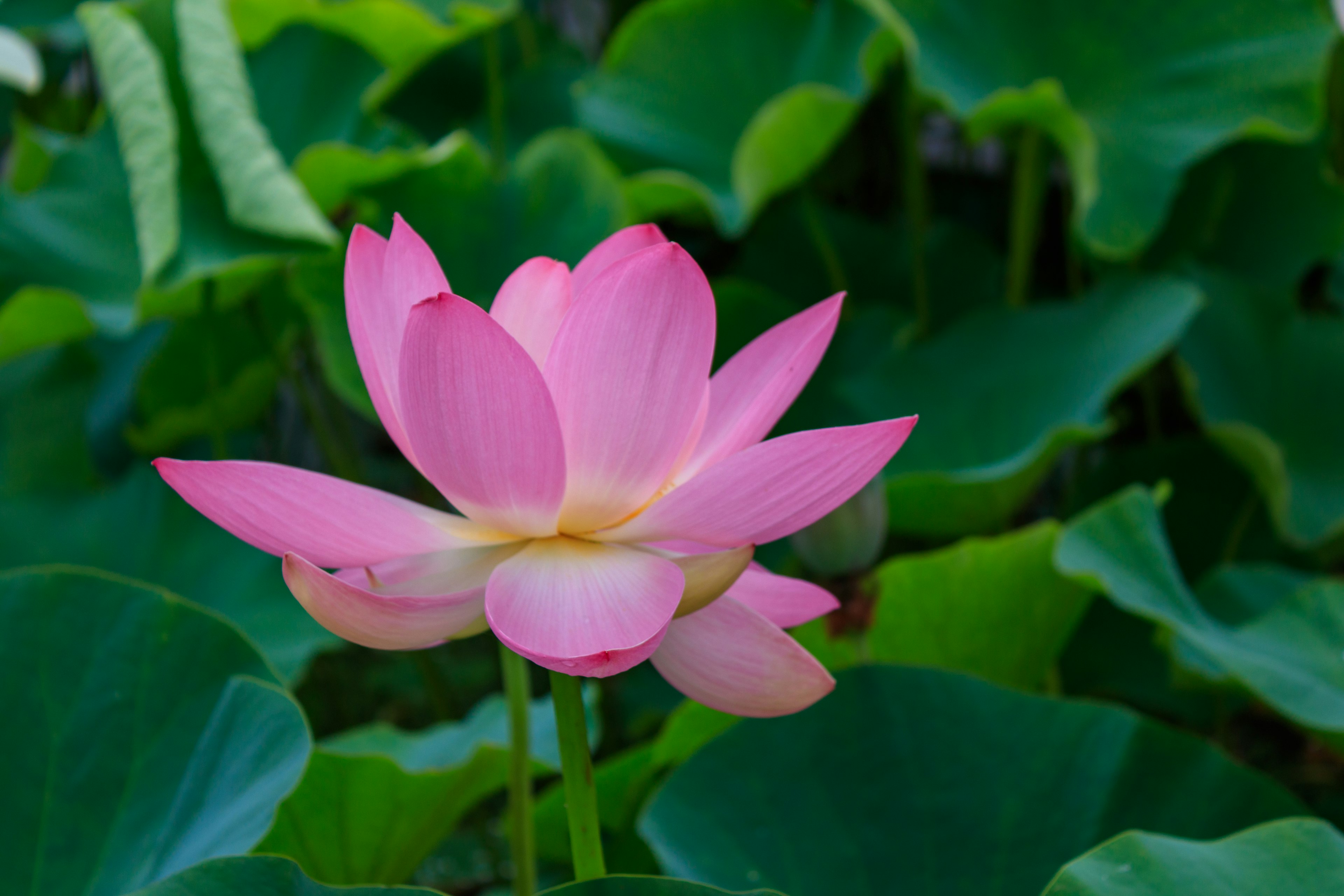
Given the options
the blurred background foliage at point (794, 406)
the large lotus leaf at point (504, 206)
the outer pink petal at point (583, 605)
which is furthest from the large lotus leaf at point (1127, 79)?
the outer pink petal at point (583, 605)

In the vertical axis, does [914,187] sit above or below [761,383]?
below

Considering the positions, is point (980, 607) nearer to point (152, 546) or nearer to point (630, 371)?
point (630, 371)

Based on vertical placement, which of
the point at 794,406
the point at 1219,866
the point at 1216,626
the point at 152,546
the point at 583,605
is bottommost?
the point at 152,546

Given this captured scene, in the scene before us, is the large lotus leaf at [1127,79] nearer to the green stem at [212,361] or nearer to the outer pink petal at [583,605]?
the green stem at [212,361]

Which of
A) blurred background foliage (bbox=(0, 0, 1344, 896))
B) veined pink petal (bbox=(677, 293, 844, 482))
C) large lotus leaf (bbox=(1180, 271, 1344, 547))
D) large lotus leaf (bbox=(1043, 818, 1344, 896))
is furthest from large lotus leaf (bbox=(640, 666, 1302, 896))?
large lotus leaf (bbox=(1180, 271, 1344, 547))

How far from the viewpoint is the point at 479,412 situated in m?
0.27

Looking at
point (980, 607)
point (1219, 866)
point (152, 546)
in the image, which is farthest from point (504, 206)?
point (1219, 866)

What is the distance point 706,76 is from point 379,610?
100cm

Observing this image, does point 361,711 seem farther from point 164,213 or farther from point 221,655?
point 221,655

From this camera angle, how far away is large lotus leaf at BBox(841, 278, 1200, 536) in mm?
802

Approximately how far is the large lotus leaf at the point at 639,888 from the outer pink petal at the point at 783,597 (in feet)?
0.28

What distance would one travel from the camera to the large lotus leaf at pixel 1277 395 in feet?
2.91

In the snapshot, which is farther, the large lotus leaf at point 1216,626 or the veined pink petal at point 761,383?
the large lotus leaf at point 1216,626

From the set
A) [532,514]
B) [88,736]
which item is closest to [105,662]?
[88,736]
